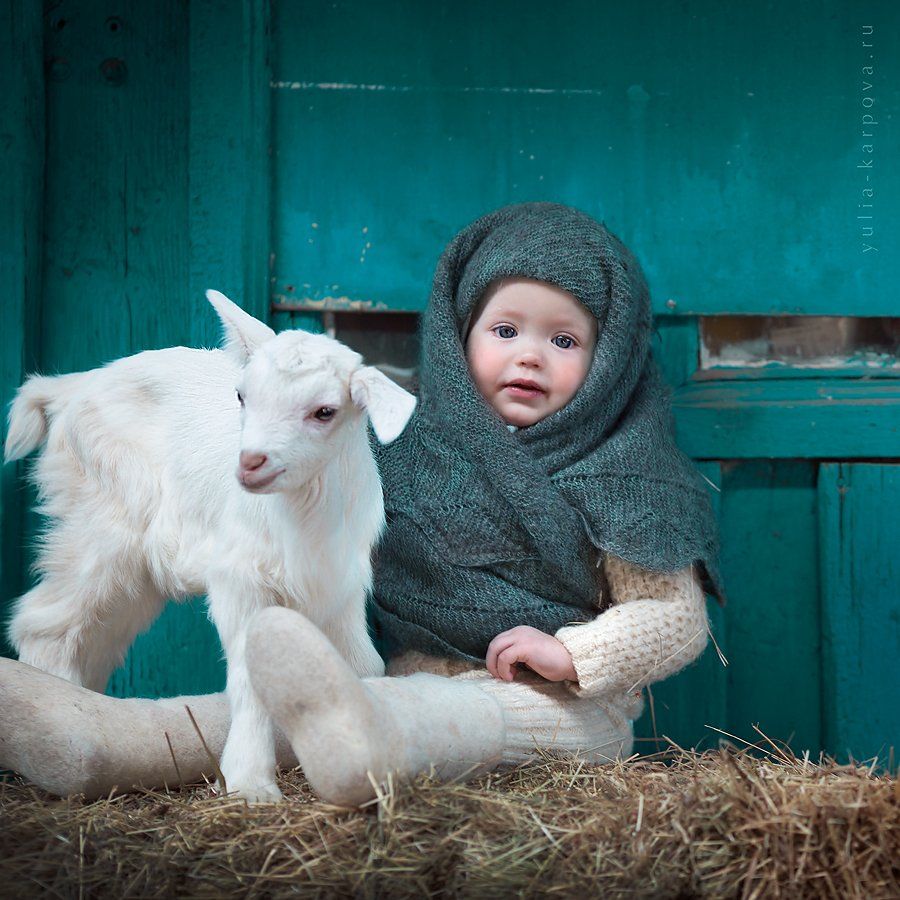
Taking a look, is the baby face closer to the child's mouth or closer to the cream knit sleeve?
the child's mouth

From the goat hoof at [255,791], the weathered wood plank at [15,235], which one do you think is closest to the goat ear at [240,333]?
the goat hoof at [255,791]

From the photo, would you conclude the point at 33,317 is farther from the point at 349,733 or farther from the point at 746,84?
the point at 746,84

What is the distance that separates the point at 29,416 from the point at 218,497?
1.71ft

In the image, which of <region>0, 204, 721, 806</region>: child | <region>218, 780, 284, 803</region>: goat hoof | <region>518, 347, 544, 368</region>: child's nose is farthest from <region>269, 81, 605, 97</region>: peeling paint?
<region>218, 780, 284, 803</region>: goat hoof

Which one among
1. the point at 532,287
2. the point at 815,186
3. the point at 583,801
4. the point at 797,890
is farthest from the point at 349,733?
the point at 815,186

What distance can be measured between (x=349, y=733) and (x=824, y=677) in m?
1.64

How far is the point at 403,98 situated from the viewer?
9.46 ft

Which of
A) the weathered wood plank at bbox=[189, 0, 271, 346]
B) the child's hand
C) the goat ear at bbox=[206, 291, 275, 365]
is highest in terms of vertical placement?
the weathered wood plank at bbox=[189, 0, 271, 346]

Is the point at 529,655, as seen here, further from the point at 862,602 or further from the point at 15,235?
the point at 15,235

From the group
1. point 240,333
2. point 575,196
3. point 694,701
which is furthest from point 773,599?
point 240,333

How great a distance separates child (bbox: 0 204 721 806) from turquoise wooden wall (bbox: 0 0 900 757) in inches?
17.1

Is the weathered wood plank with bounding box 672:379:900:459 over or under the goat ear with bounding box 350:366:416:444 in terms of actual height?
under

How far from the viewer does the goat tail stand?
231 cm

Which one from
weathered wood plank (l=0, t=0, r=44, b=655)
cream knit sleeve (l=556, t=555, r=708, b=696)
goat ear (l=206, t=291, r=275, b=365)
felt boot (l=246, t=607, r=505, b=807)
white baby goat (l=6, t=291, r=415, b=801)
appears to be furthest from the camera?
weathered wood plank (l=0, t=0, r=44, b=655)
